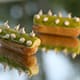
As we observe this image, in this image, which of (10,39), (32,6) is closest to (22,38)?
(10,39)

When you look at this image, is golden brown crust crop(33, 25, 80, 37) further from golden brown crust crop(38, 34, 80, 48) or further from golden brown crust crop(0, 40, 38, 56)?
golden brown crust crop(0, 40, 38, 56)

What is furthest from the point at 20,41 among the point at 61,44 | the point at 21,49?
the point at 61,44

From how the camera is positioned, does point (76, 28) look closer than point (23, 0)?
Yes

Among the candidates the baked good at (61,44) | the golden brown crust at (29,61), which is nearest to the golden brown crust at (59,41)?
the baked good at (61,44)

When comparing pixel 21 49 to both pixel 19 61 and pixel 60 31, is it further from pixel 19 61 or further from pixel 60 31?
pixel 60 31

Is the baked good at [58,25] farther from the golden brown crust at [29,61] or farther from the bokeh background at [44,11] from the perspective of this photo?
the golden brown crust at [29,61]

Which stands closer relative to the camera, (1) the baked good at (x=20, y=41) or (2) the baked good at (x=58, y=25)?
(1) the baked good at (x=20, y=41)

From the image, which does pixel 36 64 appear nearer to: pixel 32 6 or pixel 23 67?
pixel 23 67
